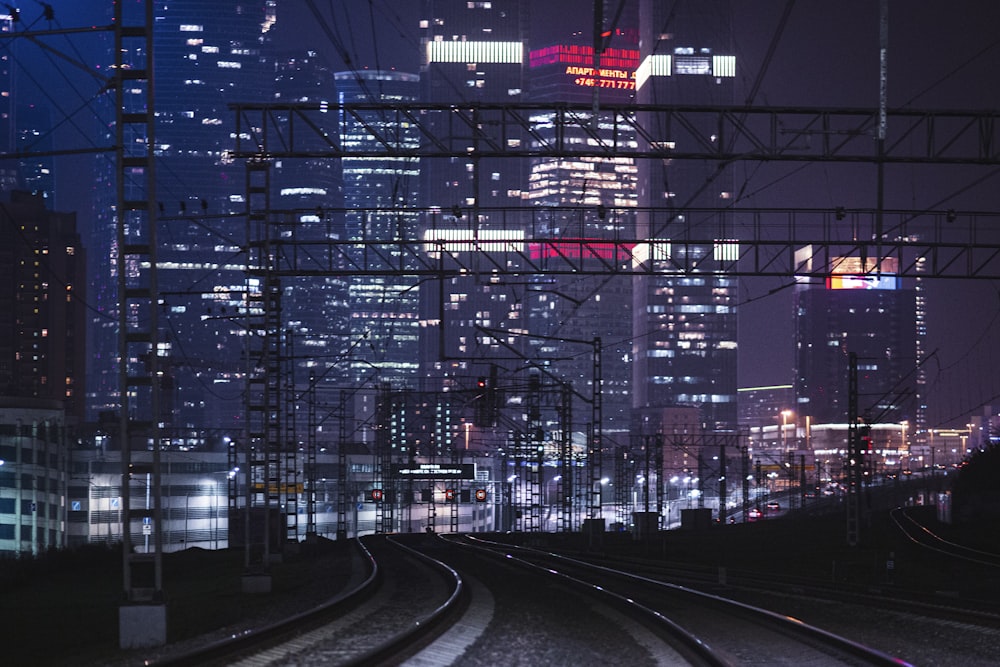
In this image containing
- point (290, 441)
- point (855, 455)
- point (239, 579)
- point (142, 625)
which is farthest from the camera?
point (855, 455)

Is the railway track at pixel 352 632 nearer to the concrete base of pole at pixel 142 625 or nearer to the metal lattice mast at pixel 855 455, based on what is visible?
the concrete base of pole at pixel 142 625

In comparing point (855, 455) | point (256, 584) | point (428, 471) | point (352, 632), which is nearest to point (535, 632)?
point (352, 632)

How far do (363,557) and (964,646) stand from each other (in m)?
32.3

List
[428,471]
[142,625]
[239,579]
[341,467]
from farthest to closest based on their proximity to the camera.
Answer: [428,471]
[341,467]
[239,579]
[142,625]

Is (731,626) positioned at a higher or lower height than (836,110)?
lower

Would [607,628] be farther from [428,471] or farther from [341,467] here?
[428,471]

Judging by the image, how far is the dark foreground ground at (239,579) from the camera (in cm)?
2403

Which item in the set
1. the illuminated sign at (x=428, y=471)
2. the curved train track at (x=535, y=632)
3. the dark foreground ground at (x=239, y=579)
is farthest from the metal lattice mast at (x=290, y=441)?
the illuminated sign at (x=428, y=471)

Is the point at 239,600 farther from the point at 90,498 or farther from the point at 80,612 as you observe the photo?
the point at 90,498

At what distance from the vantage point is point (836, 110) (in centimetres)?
3378

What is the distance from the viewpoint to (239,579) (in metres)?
39.8

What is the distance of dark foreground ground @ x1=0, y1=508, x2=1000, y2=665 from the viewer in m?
24.0

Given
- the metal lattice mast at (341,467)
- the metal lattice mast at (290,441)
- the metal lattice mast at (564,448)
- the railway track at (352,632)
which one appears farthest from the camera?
the metal lattice mast at (341,467)

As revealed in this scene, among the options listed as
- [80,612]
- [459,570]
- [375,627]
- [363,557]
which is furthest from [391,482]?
[375,627]
